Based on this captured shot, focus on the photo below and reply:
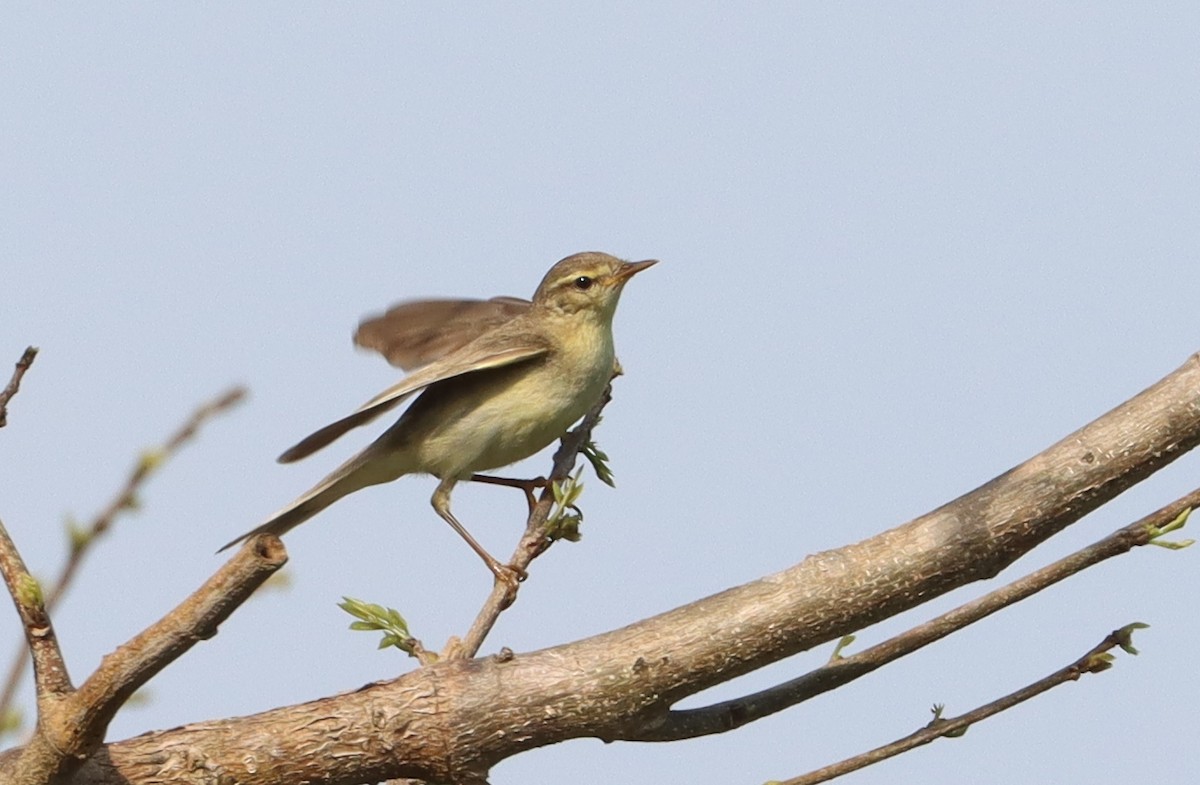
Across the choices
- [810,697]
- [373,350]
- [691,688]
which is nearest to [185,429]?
[691,688]

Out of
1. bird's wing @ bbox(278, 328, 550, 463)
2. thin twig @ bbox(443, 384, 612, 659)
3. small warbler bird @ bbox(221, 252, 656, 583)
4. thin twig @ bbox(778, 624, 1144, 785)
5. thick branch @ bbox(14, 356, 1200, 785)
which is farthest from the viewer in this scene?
small warbler bird @ bbox(221, 252, 656, 583)

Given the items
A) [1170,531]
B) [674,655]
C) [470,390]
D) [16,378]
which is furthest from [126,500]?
[470,390]

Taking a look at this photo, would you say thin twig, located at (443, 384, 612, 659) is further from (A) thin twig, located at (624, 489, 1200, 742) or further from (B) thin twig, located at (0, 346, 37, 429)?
(B) thin twig, located at (0, 346, 37, 429)

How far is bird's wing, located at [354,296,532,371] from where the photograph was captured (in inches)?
297

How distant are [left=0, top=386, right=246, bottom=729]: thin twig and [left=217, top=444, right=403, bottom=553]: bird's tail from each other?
141 inches

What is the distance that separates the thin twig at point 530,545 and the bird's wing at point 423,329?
985 mm

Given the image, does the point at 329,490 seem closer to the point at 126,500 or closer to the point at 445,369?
Result: the point at 445,369

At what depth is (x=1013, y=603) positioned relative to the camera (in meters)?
4.84

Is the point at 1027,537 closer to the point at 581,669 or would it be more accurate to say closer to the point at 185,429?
the point at 581,669

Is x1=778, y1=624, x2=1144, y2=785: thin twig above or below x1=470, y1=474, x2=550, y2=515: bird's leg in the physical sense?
below

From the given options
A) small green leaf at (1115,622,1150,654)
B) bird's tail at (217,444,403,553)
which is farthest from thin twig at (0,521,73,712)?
small green leaf at (1115,622,1150,654)

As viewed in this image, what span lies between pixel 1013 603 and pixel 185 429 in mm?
2746

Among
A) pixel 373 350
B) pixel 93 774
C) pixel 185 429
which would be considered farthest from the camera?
pixel 373 350

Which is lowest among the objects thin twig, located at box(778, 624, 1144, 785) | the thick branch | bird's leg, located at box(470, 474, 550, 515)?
thin twig, located at box(778, 624, 1144, 785)
